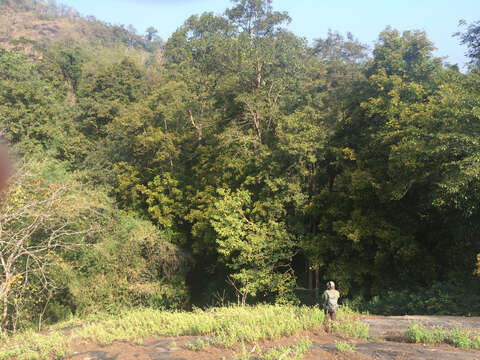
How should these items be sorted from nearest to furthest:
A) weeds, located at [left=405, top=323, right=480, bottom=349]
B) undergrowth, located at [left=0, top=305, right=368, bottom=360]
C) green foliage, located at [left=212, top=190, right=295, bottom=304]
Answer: weeds, located at [left=405, top=323, right=480, bottom=349] < undergrowth, located at [left=0, top=305, right=368, bottom=360] < green foliage, located at [left=212, top=190, right=295, bottom=304]

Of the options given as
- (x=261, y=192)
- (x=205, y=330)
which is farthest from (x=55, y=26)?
(x=205, y=330)

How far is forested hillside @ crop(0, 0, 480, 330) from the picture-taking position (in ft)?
32.4

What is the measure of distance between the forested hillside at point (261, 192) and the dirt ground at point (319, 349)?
370cm

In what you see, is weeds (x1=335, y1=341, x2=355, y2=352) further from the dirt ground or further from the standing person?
the standing person

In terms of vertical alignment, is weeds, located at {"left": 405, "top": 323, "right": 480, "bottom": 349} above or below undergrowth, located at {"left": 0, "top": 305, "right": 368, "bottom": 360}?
above

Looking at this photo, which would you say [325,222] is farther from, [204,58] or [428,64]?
[204,58]

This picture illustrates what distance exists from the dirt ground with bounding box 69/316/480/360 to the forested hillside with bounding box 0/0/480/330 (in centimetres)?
370

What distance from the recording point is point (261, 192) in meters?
15.1

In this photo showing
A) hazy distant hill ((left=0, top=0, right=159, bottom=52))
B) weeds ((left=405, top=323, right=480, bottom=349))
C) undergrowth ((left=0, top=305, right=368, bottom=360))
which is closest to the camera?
weeds ((left=405, top=323, right=480, bottom=349))

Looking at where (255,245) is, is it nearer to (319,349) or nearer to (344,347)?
(319,349)

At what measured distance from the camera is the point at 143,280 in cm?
1469

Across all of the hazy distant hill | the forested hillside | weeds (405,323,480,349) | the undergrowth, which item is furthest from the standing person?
the hazy distant hill

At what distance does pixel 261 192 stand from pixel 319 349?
10173 millimetres

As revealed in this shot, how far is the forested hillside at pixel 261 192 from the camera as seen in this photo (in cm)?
988
